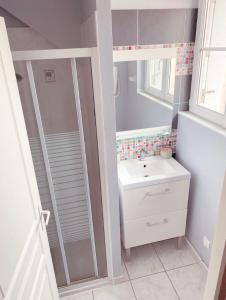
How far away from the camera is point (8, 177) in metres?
0.97

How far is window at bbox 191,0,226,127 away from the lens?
68.9 inches

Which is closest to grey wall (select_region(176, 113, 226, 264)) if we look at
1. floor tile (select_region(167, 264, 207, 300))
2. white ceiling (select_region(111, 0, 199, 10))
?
floor tile (select_region(167, 264, 207, 300))

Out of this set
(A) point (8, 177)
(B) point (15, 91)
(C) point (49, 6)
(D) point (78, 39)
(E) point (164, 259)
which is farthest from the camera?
(E) point (164, 259)

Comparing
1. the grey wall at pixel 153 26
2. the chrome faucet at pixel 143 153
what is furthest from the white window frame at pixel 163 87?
the chrome faucet at pixel 143 153

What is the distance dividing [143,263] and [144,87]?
160 cm

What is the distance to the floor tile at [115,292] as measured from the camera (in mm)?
1875

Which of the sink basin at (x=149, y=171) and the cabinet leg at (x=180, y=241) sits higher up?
the sink basin at (x=149, y=171)

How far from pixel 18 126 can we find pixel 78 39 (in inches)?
39.9

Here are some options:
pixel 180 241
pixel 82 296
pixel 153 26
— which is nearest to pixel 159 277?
pixel 180 241

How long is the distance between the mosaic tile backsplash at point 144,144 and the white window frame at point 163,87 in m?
0.32

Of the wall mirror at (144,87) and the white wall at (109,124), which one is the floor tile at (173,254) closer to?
the white wall at (109,124)

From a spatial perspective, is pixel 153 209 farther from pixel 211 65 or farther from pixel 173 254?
pixel 211 65

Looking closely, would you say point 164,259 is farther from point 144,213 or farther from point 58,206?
point 58,206

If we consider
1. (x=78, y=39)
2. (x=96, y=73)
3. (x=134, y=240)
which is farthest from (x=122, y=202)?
(x=78, y=39)
